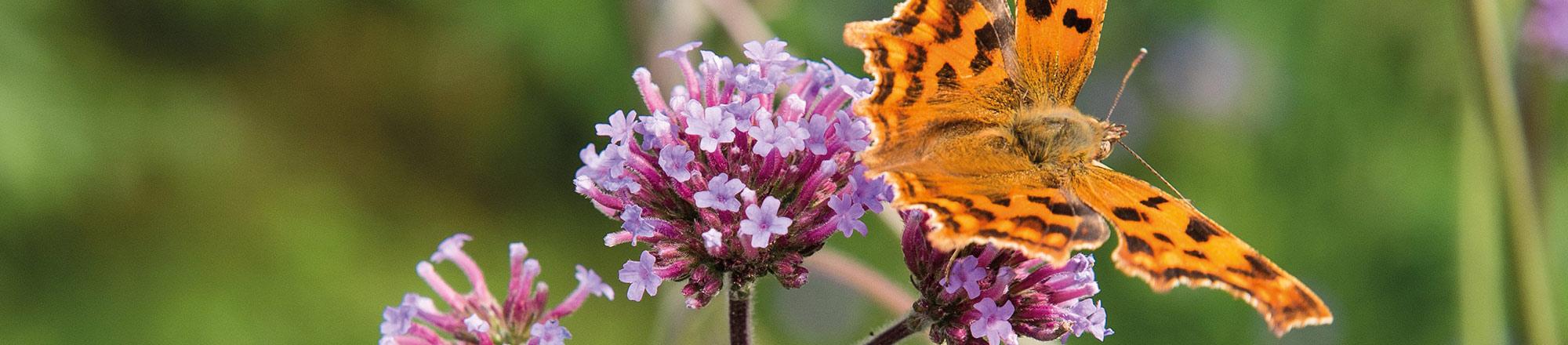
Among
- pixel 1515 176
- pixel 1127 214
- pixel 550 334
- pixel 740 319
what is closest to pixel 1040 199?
pixel 1127 214

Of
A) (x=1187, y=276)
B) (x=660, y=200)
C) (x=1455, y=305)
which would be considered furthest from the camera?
(x=1455, y=305)

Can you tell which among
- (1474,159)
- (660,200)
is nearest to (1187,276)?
(660,200)

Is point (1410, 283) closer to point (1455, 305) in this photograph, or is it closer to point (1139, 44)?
point (1455, 305)

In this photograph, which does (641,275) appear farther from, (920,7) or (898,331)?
(920,7)

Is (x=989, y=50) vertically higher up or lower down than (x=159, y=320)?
higher up

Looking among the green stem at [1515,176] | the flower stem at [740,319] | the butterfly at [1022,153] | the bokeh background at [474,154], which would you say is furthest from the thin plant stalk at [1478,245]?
the flower stem at [740,319]

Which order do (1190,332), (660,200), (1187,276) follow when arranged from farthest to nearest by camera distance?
(1190,332) → (660,200) → (1187,276)
